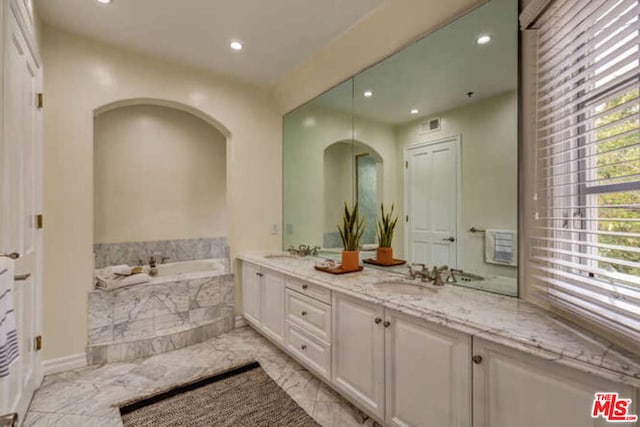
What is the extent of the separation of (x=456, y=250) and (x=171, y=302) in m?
2.62

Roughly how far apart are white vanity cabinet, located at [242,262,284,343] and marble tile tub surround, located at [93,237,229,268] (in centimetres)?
47

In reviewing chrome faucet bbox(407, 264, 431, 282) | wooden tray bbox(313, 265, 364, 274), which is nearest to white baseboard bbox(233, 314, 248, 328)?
wooden tray bbox(313, 265, 364, 274)

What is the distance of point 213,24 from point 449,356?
2.80 meters

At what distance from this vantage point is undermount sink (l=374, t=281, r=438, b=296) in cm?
178

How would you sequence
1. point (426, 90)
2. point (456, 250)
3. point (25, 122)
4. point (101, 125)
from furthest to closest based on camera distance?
point (101, 125) → point (426, 90) → point (456, 250) → point (25, 122)

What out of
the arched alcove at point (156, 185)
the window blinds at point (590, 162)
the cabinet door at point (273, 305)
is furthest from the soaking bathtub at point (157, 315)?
the window blinds at point (590, 162)

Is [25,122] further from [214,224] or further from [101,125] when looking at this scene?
[214,224]

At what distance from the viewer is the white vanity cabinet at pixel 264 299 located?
8.38 feet

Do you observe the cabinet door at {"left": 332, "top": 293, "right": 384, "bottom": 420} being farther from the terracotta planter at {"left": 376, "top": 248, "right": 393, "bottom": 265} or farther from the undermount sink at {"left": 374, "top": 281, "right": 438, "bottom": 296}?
the terracotta planter at {"left": 376, "top": 248, "right": 393, "bottom": 265}

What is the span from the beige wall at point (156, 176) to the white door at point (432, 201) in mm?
3209

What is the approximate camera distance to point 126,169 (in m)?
3.82

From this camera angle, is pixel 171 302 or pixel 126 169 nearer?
pixel 171 302

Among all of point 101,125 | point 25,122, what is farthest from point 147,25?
point 101,125

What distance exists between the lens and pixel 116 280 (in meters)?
2.67
